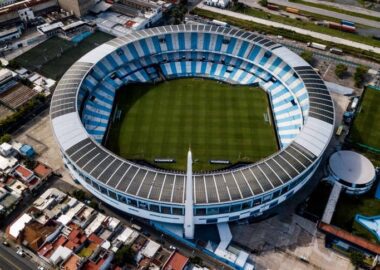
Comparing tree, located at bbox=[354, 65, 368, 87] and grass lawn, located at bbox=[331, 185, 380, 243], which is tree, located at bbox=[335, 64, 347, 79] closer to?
tree, located at bbox=[354, 65, 368, 87]

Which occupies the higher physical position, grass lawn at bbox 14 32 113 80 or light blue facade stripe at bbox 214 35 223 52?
light blue facade stripe at bbox 214 35 223 52

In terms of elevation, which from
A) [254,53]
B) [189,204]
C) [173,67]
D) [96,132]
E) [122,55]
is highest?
[122,55]

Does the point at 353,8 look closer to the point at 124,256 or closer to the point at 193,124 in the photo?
the point at 193,124

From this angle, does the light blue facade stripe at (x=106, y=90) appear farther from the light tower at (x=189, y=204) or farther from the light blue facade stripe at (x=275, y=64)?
the light tower at (x=189, y=204)

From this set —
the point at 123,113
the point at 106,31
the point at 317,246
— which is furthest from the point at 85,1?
the point at 317,246

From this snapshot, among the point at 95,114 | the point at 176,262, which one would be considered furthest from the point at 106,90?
the point at 176,262

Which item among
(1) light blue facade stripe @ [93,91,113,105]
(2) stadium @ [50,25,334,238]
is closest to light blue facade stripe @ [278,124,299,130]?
(2) stadium @ [50,25,334,238]

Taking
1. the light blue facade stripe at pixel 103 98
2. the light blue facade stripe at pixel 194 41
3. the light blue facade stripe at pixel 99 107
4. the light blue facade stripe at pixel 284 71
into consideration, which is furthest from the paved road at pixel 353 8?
the light blue facade stripe at pixel 99 107
